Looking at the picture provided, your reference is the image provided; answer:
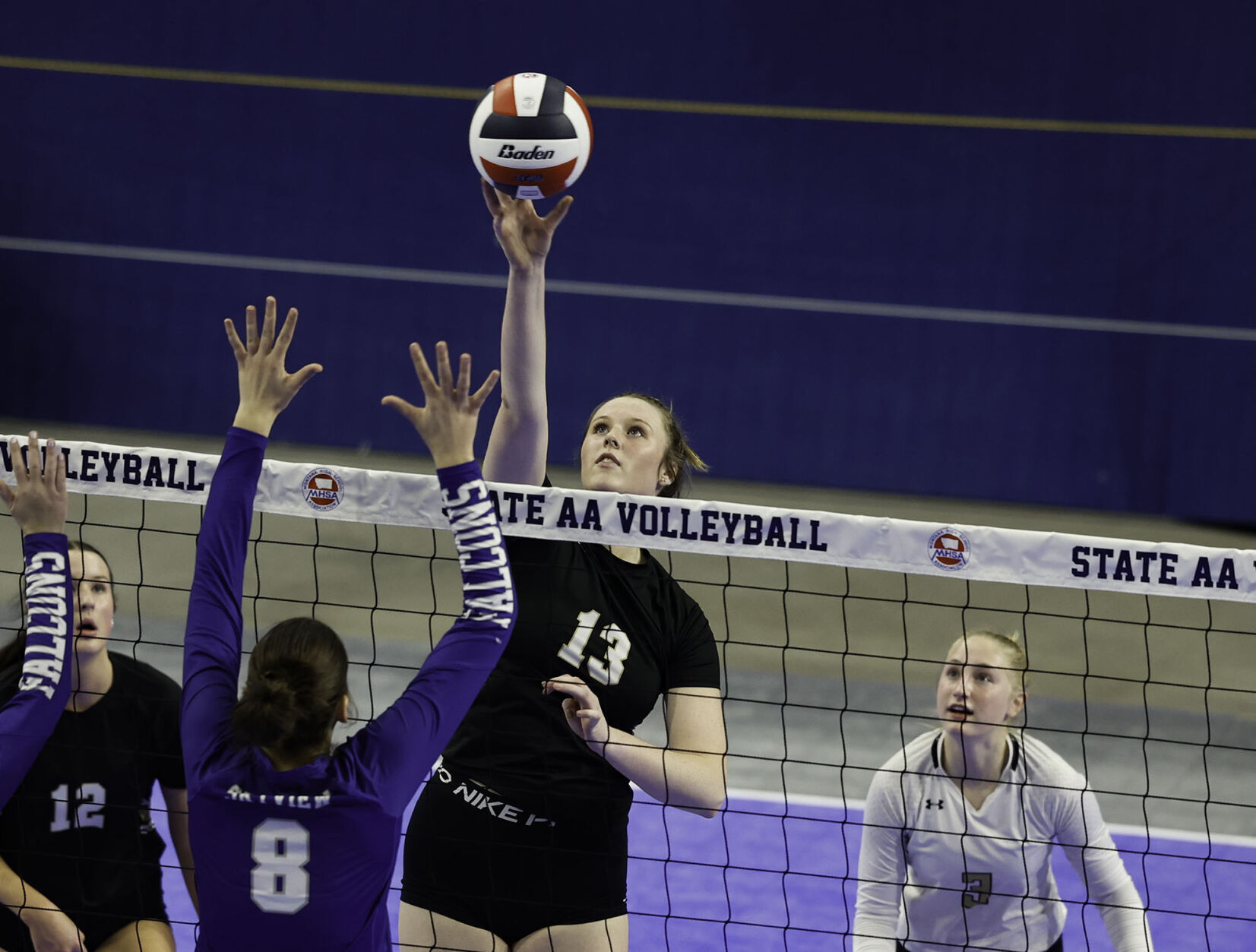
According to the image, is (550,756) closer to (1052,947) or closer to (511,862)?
(511,862)

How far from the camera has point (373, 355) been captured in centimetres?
1084

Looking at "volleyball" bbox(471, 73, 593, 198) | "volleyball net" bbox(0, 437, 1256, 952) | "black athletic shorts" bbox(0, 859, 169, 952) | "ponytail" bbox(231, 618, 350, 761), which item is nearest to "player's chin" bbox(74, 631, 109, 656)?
"volleyball net" bbox(0, 437, 1256, 952)

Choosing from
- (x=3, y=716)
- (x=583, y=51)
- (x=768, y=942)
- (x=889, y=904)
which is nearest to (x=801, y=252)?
(x=583, y=51)

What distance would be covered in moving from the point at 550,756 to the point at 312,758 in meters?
1.00

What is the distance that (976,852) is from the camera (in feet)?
12.5

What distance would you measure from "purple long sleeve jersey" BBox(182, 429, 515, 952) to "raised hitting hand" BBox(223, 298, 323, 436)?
0.40 metres

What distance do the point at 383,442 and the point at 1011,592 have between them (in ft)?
16.2

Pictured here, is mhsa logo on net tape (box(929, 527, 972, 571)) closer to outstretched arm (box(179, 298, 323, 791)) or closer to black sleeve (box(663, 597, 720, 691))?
black sleeve (box(663, 597, 720, 691))

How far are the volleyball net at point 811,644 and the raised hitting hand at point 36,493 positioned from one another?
0.48 metres

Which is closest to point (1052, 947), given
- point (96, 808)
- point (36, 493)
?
point (96, 808)

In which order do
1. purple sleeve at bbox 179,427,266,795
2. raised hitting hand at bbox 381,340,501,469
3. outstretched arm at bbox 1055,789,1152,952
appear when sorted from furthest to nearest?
1. outstretched arm at bbox 1055,789,1152,952
2. raised hitting hand at bbox 381,340,501,469
3. purple sleeve at bbox 179,427,266,795

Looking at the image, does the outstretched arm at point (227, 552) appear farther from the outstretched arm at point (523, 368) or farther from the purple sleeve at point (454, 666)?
the outstretched arm at point (523, 368)

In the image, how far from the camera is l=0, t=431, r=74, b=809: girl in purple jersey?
2646mm

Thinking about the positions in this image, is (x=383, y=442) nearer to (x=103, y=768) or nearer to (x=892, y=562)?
(x=103, y=768)
